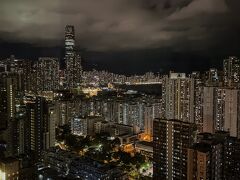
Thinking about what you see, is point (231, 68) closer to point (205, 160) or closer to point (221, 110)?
point (221, 110)

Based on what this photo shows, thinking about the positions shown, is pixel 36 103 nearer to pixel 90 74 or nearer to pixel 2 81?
pixel 2 81

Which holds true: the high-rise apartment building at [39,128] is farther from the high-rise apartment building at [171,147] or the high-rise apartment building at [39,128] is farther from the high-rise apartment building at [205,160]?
the high-rise apartment building at [205,160]

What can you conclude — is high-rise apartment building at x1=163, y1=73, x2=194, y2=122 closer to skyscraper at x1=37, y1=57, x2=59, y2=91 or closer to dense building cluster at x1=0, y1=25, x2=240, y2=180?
dense building cluster at x1=0, y1=25, x2=240, y2=180

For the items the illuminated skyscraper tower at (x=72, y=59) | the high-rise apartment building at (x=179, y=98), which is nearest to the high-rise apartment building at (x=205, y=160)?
the high-rise apartment building at (x=179, y=98)

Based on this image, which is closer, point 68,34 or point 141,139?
point 141,139

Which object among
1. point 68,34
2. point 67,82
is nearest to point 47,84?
point 67,82

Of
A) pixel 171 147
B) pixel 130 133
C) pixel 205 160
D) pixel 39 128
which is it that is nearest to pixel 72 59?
pixel 130 133

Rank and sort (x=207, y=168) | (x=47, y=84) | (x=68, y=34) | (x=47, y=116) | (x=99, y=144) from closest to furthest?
1. (x=207, y=168)
2. (x=47, y=116)
3. (x=99, y=144)
4. (x=47, y=84)
5. (x=68, y=34)

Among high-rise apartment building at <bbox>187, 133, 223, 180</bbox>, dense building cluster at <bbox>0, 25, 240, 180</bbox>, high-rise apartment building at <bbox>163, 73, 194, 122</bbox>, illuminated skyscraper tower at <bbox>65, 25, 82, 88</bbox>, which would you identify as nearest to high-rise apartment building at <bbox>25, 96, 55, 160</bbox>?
dense building cluster at <bbox>0, 25, 240, 180</bbox>
